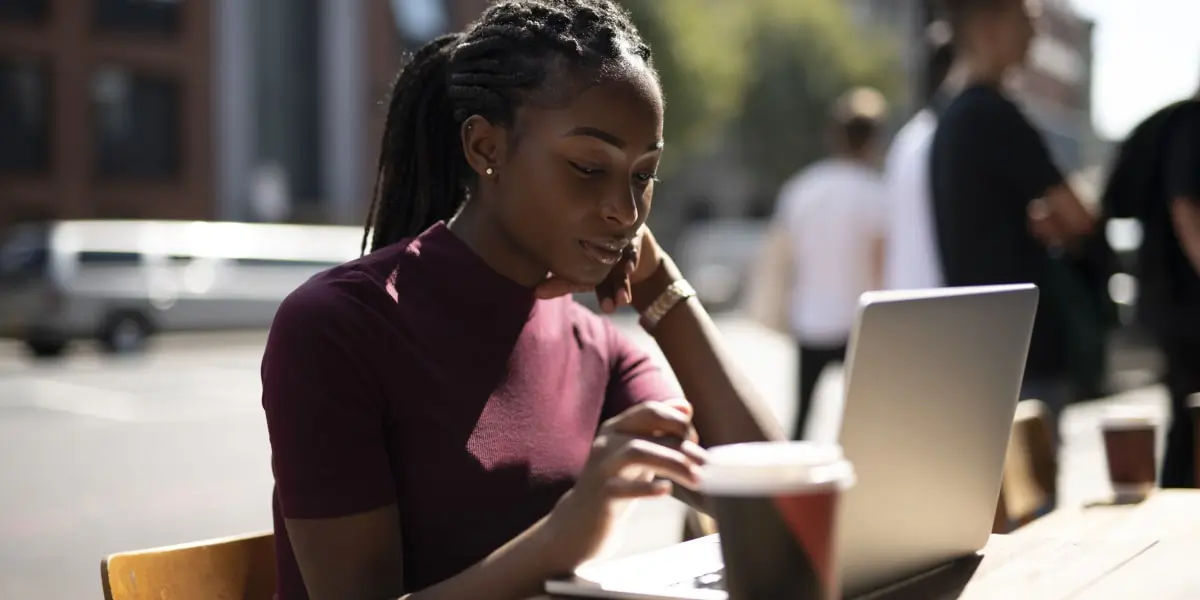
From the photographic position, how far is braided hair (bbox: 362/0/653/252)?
204cm

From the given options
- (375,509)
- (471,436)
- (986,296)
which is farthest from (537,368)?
(986,296)

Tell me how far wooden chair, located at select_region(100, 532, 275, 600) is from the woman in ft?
0.56

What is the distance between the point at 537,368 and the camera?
2070 millimetres

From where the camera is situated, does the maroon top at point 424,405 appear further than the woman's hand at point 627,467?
Yes

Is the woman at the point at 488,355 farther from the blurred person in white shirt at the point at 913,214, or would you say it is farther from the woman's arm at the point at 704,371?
the blurred person in white shirt at the point at 913,214

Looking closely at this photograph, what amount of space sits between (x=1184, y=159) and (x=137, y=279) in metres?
18.6

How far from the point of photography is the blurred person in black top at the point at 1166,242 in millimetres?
3781

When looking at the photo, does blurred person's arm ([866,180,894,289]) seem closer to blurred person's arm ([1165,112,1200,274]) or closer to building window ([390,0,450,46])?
blurred person's arm ([1165,112,1200,274])

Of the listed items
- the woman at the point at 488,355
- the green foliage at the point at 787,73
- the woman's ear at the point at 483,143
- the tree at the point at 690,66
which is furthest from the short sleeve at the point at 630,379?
the green foliage at the point at 787,73

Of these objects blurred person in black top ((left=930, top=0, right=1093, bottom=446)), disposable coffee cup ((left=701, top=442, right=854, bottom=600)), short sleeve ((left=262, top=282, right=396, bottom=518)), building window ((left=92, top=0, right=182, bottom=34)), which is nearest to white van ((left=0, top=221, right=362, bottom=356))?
building window ((left=92, top=0, right=182, bottom=34))

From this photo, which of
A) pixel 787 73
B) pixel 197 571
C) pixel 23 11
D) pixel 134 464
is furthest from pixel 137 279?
pixel 787 73

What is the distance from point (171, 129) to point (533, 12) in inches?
1257

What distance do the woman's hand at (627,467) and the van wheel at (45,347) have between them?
64.0 ft

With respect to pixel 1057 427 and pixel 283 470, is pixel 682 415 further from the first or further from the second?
pixel 1057 427
